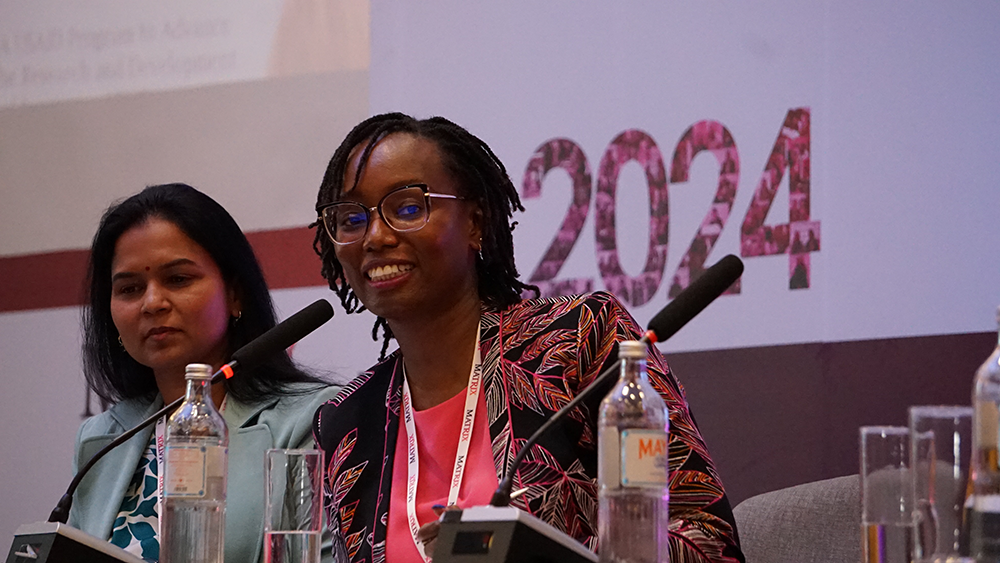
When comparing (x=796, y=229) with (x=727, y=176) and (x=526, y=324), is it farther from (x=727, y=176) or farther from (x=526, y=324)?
(x=526, y=324)

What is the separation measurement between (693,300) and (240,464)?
4.18 ft

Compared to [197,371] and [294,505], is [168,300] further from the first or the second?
[294,505]

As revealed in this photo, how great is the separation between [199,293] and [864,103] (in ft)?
4.84

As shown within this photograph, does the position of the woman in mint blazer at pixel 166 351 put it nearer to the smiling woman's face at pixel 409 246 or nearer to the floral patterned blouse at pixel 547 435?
the floral patterned blouse at pixel 547 435

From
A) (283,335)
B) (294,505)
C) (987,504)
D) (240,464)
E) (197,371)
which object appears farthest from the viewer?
(240,464)

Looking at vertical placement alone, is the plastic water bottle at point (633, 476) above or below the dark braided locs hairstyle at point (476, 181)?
below

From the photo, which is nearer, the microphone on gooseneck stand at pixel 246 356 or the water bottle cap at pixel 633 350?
the water bottle cap at pixel 633 350

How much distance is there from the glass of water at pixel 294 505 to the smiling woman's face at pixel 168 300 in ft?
3.56

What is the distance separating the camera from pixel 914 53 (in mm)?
2543

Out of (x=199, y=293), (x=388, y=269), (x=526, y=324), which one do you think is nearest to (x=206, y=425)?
(x=388, y=269)

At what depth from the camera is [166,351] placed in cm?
266

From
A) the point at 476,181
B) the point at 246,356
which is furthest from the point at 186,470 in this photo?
the point at 476,181

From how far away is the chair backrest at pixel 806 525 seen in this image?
6.90 feet

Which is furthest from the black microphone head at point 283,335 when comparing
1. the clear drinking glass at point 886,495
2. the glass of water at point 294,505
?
the clear drinking glass at point 886,495
